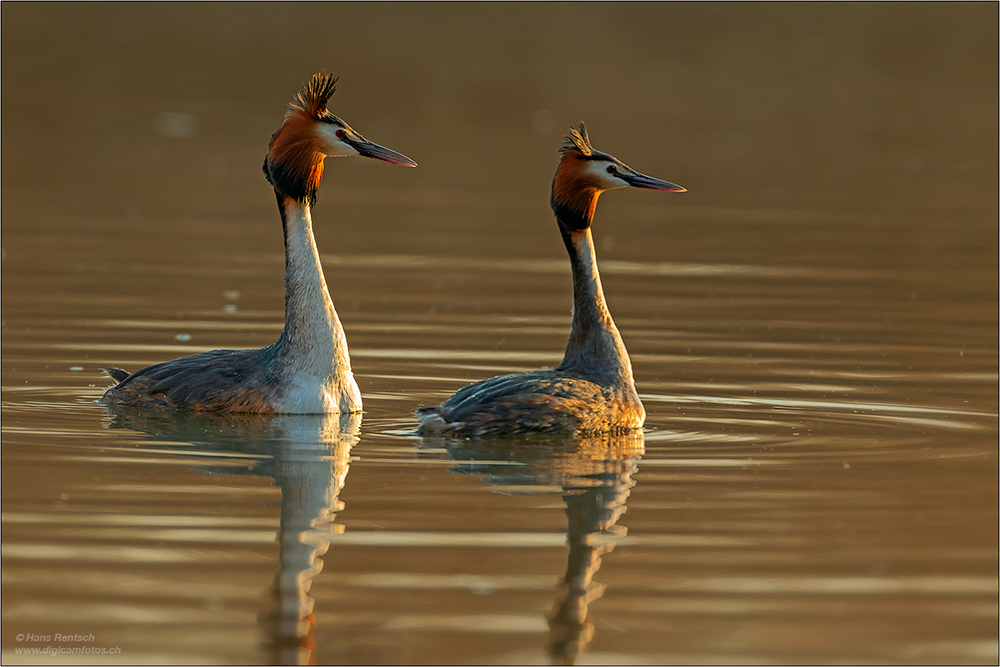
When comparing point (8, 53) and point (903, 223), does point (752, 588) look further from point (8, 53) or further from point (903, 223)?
point (8, 53)

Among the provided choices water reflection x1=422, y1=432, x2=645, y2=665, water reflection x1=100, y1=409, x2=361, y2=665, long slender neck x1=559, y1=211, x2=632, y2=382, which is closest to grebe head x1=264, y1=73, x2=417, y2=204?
long slender neck x1=559, y1=211, x2=632, y2=382

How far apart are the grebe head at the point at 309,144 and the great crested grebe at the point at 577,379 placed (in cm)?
111

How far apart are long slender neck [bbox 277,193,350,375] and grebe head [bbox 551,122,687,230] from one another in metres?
1.57

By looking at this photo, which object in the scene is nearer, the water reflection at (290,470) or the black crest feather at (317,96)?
the water reflection at (290,470)

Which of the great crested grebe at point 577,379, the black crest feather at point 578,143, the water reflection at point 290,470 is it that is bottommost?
the water reflection at point 290,470

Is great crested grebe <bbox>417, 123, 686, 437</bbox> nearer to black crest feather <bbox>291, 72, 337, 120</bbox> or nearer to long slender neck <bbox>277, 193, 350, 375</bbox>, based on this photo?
long slender neck <bbox>277, 193, 350, 375</bbox>

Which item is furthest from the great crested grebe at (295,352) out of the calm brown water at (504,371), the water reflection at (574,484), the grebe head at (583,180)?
the water reflection at (574,484)

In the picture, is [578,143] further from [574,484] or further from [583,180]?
[574,484]

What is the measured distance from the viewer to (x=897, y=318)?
1467 cm

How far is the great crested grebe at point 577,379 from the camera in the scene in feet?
31.0

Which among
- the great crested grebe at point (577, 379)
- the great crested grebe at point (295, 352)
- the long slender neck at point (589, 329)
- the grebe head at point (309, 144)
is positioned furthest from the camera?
the grebe head at point (309, 144)

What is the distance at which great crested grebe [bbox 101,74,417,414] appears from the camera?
10234 millimetres

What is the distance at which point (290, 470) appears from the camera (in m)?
8.86

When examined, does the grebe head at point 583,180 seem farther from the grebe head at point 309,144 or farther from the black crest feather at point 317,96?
the black crest feather at point 317,96
